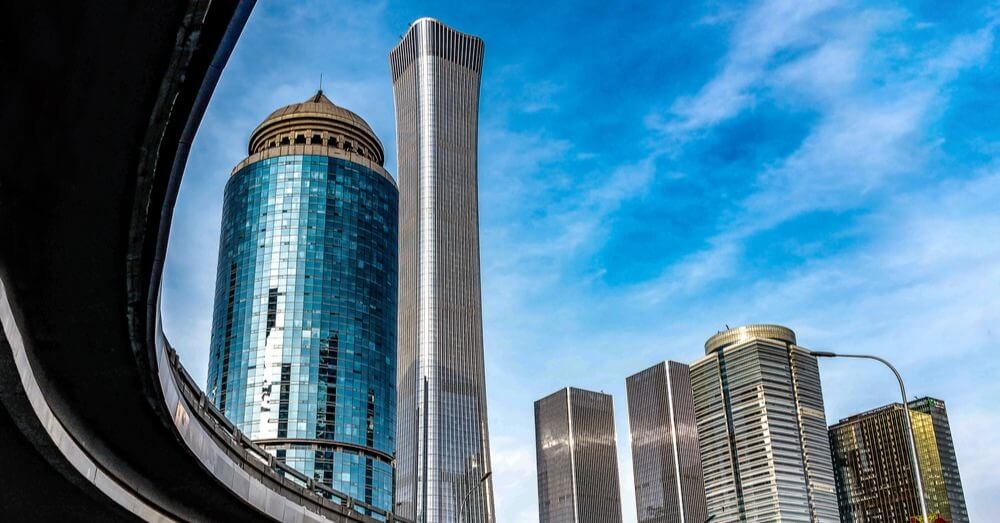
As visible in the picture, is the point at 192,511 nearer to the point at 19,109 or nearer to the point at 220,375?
the point at 19,109

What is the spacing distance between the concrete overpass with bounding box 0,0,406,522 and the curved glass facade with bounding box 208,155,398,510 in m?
143

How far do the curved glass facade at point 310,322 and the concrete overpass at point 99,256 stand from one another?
143m

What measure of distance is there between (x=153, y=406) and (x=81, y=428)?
2.66 metres

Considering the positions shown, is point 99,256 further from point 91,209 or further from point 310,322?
point 310,322

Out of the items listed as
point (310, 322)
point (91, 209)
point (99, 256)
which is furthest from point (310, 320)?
point (91, 209)

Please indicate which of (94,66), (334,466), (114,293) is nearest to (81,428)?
(114,293)

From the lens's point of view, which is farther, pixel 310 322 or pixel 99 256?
pixel 310 322

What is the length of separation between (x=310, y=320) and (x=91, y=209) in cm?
16727

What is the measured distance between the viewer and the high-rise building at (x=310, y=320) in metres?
172

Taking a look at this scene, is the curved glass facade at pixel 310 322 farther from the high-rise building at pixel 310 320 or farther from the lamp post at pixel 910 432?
the lamp post at pixel 910 432

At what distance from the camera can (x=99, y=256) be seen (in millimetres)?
17594

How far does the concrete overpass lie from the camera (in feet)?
41.0

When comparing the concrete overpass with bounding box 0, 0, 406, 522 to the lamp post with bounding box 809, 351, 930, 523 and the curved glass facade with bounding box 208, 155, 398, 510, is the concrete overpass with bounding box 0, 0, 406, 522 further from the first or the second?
the curved glass facade with bounding box 208, 155, 398, 510

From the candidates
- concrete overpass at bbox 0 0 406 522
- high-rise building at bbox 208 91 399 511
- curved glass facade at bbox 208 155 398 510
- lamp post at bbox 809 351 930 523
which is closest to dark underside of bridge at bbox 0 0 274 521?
concrete overpass at bbox 0 0 406 522
